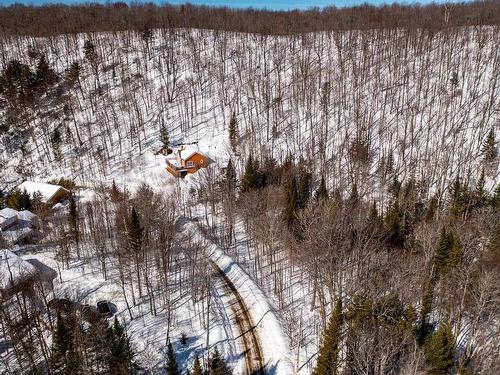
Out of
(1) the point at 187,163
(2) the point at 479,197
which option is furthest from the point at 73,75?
(2) the point at 479,197

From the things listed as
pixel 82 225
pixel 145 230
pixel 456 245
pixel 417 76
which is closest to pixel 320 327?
pixel 456 245

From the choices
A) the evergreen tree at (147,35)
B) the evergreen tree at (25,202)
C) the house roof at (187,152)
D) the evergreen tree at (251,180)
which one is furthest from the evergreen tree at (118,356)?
the evergreen tree at (147,35)

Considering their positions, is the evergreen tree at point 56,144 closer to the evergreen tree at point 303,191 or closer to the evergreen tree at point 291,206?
the evergreen tree at point 303,191

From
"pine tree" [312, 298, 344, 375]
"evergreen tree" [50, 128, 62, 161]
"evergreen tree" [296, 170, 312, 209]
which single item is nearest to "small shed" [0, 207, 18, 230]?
"evergreen tree" [50, 128, 62, 161]

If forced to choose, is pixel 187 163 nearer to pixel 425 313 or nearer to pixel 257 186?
pixel 257 186

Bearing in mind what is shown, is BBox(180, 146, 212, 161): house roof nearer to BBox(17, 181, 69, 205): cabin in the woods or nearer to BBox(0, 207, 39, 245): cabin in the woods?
BBox(17, 181, 69, 205): cabin in the woods

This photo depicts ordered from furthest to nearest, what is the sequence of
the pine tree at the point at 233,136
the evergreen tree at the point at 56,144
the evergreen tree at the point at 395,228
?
the pine tree at the point at 233,136, the evergreen tree at the point at 56,144, the evergreen tree at the point at 395,228

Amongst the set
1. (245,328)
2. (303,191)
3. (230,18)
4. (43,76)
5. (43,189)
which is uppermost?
(230,18)
